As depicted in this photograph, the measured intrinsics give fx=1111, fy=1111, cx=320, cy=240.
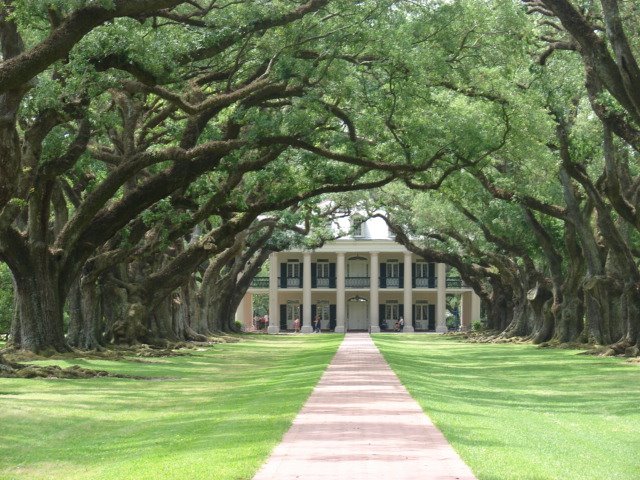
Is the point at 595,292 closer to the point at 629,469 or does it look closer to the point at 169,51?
the point at 169,51

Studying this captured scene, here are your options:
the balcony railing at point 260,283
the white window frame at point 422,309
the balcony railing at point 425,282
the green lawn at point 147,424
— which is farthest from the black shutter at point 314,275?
the green lawn at point 147,424

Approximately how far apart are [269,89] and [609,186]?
348 inches

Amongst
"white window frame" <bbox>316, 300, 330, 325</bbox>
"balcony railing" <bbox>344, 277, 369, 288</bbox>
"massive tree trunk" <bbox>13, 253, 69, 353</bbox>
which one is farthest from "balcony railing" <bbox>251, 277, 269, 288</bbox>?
"massive tree trunk" <bbox>13, 253, 69, 353</bbox>

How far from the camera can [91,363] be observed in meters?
27.9

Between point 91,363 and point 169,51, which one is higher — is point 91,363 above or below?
below

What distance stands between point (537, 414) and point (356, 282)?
68676 mm

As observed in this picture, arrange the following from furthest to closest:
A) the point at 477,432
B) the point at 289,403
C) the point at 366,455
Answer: the point at 289,403 < the point at 477,432 < the point at 366,455

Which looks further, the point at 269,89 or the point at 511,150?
the point at 511,150

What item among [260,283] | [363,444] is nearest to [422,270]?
[260,283]

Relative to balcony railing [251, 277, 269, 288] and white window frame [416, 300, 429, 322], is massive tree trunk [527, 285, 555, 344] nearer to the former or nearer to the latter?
white window frame [416, 300, 429, 322]

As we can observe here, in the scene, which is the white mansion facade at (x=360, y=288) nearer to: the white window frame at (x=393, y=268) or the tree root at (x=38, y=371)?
the white window frame at (x=393, y=268)

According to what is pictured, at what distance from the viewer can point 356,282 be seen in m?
85.3

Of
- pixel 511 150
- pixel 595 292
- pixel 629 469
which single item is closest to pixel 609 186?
pixel 511 150

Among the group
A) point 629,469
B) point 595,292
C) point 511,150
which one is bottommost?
point 629,469
